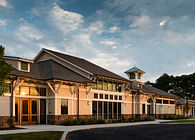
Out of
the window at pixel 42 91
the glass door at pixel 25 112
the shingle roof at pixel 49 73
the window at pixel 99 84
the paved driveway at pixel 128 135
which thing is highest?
the shingle roof at pixel 49 73

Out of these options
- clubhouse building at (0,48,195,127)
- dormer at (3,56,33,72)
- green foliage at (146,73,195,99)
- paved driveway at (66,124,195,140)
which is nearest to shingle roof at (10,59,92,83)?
clubhouse building at (0,48,195,127)

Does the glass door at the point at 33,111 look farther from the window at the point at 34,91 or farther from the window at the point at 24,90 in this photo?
the window at the point at 24,90

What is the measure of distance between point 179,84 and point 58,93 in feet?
231

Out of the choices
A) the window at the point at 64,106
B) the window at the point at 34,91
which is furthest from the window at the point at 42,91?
the window at the point at 64,106

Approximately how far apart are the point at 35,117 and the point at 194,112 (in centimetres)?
5055

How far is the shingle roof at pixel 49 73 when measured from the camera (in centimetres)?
2219

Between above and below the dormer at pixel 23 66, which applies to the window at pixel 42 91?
below

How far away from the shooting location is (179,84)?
85.6 meters

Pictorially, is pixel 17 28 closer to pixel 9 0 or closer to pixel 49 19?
pixel 49 19

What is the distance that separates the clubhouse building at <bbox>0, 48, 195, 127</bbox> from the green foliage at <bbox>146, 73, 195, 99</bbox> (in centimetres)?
5413

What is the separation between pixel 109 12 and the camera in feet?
73.9

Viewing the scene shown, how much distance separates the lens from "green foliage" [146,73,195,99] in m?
82.8

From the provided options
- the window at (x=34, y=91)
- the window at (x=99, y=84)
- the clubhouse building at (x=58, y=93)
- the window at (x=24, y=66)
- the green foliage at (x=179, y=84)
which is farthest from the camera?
the green foliage at (x=179, y=84)

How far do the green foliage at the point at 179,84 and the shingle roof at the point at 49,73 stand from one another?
64.7m
